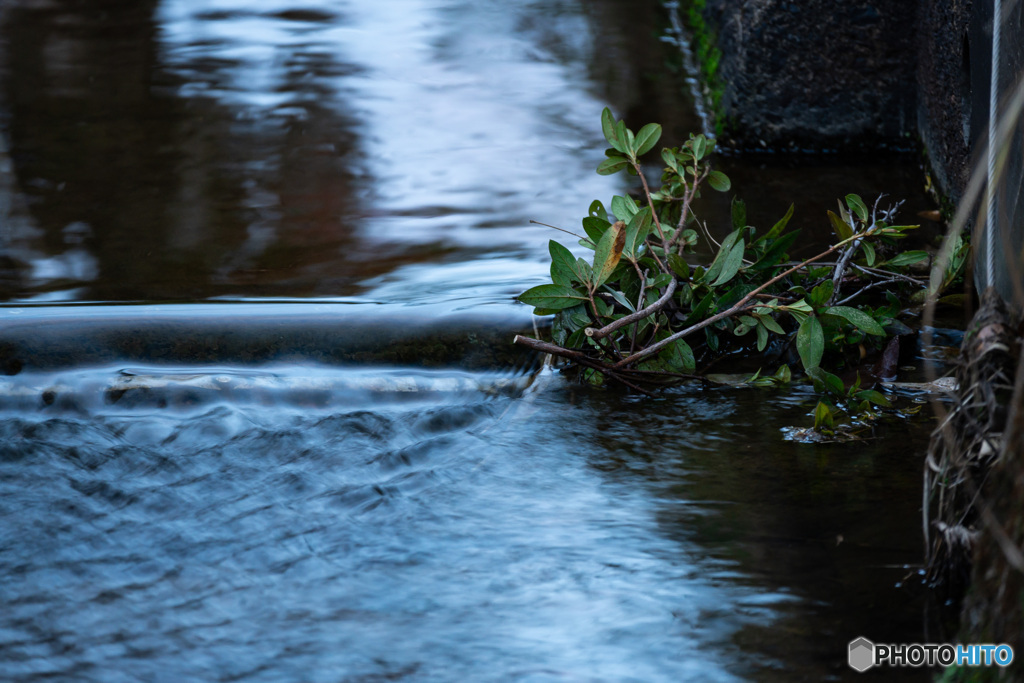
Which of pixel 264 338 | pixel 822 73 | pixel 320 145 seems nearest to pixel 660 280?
pixel 264 338

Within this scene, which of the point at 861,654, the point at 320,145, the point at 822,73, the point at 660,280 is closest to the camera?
the point at 861,654

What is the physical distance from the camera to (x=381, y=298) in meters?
2.61

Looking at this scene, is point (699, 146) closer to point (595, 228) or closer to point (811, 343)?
point (595, 228)

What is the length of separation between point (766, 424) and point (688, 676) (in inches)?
33.3

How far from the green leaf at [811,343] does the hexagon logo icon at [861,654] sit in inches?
32.6

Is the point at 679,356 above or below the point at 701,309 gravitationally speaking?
below

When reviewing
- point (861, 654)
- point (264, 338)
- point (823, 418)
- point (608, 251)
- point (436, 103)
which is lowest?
point (861, 654)

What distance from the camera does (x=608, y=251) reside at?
7.14ft

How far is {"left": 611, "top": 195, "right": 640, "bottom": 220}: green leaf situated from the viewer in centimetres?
233

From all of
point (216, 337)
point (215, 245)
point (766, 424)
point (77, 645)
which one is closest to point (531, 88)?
point (215, 245)

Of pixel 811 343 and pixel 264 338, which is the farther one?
pixel 264 338

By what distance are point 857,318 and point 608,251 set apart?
0.60 metres

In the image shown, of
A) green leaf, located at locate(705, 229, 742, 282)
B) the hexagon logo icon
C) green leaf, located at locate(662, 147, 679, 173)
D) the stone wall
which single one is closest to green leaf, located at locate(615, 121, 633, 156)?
green leaf, located at locate(662, 147, 679, 173)

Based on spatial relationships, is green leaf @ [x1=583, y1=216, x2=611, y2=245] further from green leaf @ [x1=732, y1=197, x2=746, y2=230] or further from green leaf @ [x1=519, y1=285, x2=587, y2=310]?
green leaf @ [x1=732, y1=197, x2=746, y2=230]
